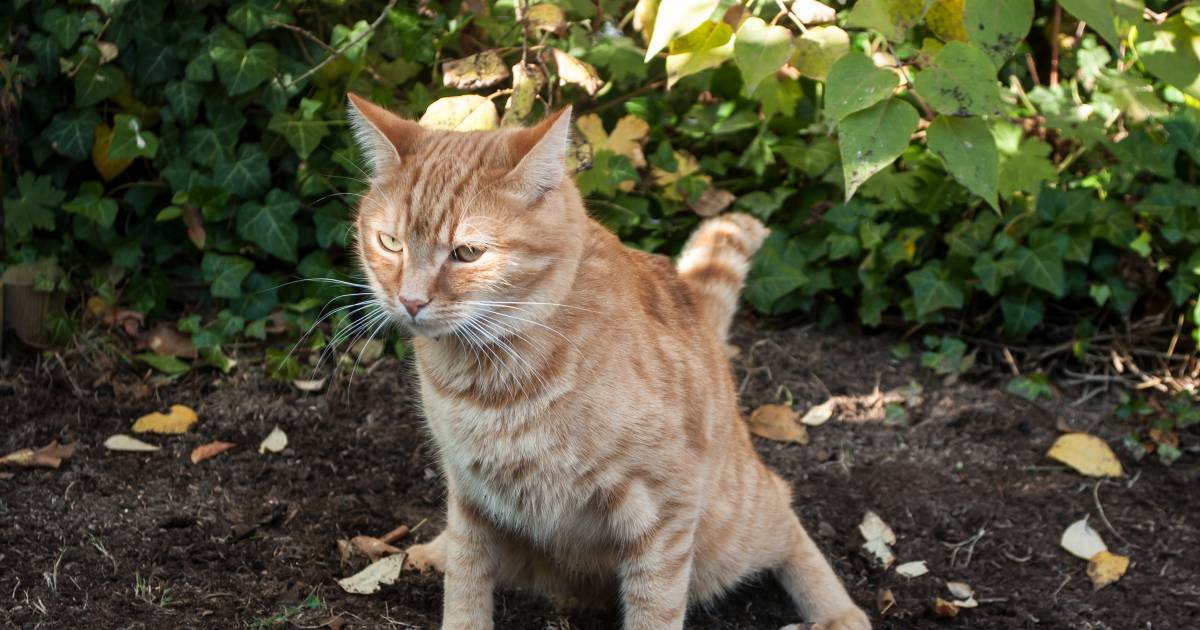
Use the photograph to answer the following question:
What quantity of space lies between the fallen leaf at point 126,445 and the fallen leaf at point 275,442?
0.32m

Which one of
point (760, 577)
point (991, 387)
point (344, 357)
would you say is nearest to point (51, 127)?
point (344, 357)

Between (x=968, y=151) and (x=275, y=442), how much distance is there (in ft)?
7.47

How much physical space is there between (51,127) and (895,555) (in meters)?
3.17

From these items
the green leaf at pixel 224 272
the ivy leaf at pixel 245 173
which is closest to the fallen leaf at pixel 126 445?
the green leaf at pixel 224 272

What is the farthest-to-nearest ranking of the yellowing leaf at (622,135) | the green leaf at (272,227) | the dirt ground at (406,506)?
1. the yellowing leaf at (622,135)
2. the green leaf at (272,227)
3. the dirt ground at (406,506)

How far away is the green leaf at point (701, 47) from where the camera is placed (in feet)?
10.3

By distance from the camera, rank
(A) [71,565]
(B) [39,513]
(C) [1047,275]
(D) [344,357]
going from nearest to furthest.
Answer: (A) [71,565] < (B) [39,513] < (D) [344,357] < (C) [1047,275]

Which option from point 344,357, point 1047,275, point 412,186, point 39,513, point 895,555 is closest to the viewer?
point 412,186

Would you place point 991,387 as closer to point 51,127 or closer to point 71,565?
point 71,565

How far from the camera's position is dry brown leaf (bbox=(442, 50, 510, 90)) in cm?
352

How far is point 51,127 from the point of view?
4.10 meters

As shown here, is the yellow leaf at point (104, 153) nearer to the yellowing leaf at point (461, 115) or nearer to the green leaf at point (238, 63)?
the green leaf at point (238, 63)

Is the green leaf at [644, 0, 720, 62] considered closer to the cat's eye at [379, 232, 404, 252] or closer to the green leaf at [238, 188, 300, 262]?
the cat's eye at [379, 232, 404, 252]

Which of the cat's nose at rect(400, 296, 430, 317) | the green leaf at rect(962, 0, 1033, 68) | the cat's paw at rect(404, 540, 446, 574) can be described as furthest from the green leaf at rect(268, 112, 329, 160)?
the green leaf at rect(962, 0, 1033, 68)
